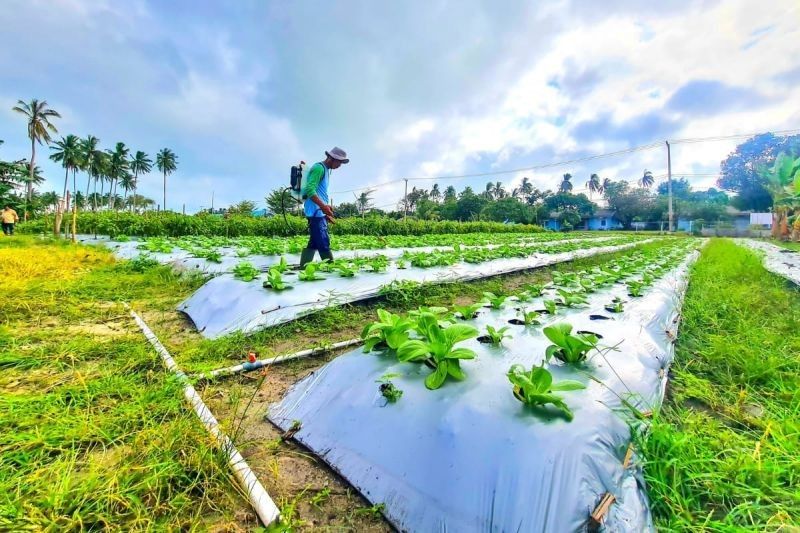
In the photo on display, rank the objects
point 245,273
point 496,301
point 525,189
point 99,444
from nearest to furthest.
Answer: point 99,444 → point 496,301 → point 245,273 → point 525,189

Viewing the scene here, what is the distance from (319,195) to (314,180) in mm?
202

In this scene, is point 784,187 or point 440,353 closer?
point 440,353

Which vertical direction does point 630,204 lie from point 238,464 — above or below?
above

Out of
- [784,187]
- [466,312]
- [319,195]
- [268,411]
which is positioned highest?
[784,187]

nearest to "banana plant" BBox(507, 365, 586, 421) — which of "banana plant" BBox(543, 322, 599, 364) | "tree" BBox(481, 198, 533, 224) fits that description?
"banana plant" BBox(543, 322, 599, 364)

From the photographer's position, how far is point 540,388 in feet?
4.13

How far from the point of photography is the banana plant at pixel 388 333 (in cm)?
183

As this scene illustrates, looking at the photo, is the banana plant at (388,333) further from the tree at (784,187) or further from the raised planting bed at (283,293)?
the tree at (784,187)

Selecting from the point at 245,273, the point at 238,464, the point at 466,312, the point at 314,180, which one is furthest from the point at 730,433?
the point at 314,180

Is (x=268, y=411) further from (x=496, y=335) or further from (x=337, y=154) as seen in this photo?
(x=337, y=154)

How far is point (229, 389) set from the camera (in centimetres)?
193

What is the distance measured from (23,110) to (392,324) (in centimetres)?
4667

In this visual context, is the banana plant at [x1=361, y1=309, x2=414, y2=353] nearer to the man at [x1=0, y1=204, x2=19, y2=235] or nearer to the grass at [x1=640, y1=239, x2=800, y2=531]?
the grass at [x1=640, y1=239, x2=800, y2=531]

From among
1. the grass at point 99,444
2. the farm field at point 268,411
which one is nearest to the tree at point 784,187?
the farm field at point 268,411
